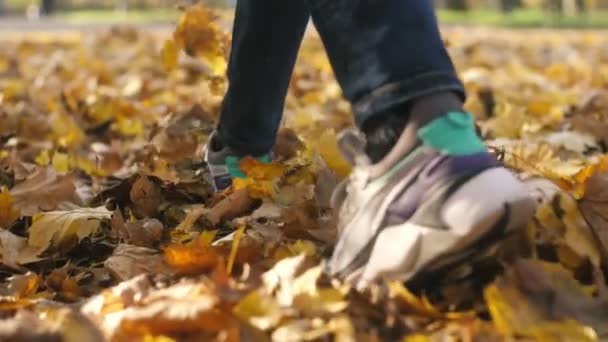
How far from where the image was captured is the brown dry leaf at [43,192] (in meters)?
2.07

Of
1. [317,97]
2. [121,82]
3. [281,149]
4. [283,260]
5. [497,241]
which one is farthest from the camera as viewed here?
[121,82]

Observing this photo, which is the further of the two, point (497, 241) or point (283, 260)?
point (283, 260)

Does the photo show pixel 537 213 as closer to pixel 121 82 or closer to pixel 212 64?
pixel 212 64

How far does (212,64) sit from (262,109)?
0.72 m

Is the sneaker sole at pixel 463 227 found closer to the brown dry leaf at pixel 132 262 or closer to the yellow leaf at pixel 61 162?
the brown dry leaf at pixel 132 262

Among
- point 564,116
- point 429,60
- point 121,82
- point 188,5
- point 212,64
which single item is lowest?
point 121,82

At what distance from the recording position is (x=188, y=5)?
257cm

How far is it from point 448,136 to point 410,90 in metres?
0.08

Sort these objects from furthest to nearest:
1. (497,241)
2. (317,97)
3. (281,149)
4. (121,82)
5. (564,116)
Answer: (121,82)
(317,97)
(564,116)
(281,149)
(497,241)

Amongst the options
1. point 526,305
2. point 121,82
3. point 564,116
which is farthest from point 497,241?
point 121,82

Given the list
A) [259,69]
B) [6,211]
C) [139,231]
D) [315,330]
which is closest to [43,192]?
[6,211]

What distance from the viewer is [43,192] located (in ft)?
6.91

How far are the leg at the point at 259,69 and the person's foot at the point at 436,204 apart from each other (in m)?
0.43

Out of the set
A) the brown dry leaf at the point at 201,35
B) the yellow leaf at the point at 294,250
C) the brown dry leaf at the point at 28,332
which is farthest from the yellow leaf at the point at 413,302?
the brown dry leaf at the point at 201,35
